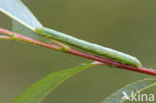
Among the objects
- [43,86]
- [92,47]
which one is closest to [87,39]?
[43,86]

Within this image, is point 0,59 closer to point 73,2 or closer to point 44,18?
point 44,18

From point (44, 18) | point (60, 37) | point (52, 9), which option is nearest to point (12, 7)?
point (60, 37)

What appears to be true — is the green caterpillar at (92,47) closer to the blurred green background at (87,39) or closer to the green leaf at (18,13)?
the green leaf at (18,13)

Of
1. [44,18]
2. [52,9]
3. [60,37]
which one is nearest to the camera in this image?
[60,37]

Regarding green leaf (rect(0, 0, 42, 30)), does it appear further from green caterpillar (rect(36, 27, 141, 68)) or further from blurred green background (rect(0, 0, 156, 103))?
blurred green background (rect(0, 0, 156, 103))

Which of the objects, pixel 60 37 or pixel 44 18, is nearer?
pixel 60 37

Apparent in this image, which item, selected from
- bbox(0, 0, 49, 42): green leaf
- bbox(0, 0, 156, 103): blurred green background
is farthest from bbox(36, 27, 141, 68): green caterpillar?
bbox(0, 0, 156, 103): blurred green background

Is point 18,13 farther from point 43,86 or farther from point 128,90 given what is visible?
point 128,90

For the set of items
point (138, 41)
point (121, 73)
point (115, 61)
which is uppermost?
point (138, 41)
